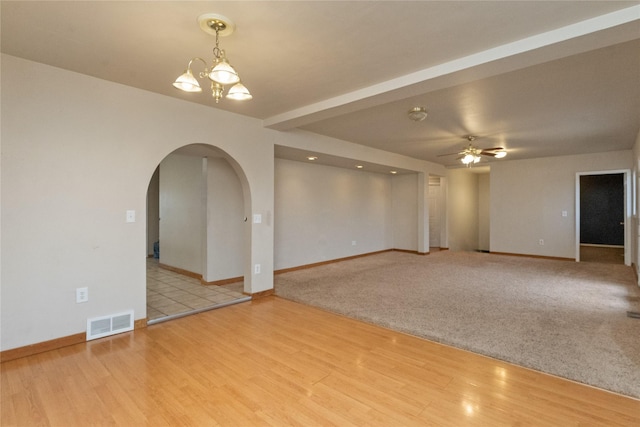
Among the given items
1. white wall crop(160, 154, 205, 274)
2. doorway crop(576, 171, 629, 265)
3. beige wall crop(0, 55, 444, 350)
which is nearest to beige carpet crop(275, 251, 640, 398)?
white wall crop(160, 154, 205, 274)

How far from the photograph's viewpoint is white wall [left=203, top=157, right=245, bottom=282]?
512 cm

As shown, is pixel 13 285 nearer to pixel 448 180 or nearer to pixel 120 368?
pixel 120 368

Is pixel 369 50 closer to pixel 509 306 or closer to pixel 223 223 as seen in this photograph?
pixel 509 306

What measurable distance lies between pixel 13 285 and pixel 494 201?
9281mm

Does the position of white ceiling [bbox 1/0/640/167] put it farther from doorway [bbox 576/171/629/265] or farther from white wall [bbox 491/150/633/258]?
doorway [bbox 576/171/629/265]

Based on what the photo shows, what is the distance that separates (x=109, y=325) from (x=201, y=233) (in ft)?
8.03

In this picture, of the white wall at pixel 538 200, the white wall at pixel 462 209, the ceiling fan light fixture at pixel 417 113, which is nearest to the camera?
the ceiling fan light fixture at pixel 417 113

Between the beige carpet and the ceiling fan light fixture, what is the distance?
95.7 inches

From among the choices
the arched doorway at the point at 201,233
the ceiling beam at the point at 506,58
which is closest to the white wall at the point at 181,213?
the arched doorway at the point at 201,233

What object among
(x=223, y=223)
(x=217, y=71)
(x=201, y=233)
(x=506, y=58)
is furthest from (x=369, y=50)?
(x=201, y=233)

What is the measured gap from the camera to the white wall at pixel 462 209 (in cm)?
950

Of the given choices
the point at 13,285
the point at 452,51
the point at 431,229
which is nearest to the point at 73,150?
the point at 13,285

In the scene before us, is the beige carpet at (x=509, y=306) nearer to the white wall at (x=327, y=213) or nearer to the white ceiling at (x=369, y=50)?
the white wall at (x=327, y=213)

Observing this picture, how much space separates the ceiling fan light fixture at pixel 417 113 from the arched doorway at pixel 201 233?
2.41 metres
